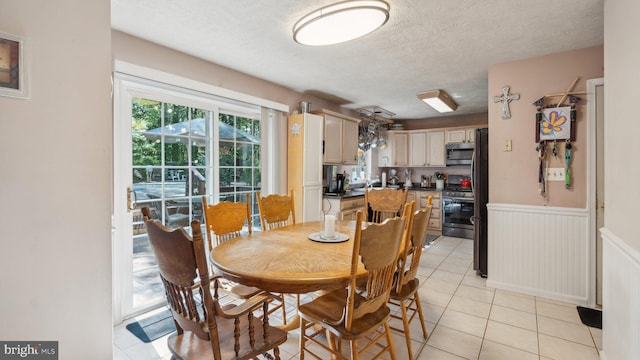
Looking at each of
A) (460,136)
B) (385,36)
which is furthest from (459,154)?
(385,36)

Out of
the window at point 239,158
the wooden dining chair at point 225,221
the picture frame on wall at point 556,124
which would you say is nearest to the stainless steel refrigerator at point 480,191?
the picture frame on wall at point 556,124

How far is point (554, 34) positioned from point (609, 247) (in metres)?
1.79

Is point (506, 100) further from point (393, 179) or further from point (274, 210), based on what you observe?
point (393, 179)

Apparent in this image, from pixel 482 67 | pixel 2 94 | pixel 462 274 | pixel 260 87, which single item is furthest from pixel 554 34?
pixel 2 94

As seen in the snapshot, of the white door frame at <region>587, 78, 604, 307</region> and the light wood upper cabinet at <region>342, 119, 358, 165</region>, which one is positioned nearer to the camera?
the white door frame at <region>587, 78, 604, 307</region>

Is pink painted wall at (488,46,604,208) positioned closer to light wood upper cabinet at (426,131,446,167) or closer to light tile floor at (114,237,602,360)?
light tile floor at (114,237,602,360)

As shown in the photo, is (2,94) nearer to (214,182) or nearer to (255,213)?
(214,182)

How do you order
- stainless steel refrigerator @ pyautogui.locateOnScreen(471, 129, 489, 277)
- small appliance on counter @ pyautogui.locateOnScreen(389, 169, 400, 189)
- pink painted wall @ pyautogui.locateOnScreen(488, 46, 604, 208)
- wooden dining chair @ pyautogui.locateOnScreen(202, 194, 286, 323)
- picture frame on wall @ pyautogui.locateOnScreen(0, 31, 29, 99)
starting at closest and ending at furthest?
picture frame on wall @ pyautogui.locateOnScreen(0, 31, 29, 99) → wooden dining chair @ pyautogui.locateOnScreen(202, 194, 286, 323) → pink painted wall @ pyautogui.locateOnScreen(488, 46, 604, 208) → stainless steel refrigerator @ pyautogui.locateOnScreen(471, 129, 489, 277) → small appliance on counter @ pyautogui.locateOnScreen(389, 169, 400, 189)

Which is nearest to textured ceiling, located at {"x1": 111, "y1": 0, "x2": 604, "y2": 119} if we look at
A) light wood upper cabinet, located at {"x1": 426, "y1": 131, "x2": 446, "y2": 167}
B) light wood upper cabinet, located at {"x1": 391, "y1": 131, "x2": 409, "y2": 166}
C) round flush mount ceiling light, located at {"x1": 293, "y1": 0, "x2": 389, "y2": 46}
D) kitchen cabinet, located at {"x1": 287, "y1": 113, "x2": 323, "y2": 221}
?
round flush mount ceiling light, located at {"x1": 293, "y1": 0, "x2": 389, "y2": 46}

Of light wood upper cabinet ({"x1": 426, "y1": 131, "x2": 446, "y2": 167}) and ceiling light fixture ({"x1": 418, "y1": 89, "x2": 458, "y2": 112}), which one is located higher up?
ceiling light fixture ({"x1": 418, "y1": 89, "x2": 458, "y2": 112})

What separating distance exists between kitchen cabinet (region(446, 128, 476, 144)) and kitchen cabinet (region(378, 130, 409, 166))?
88 centimetres

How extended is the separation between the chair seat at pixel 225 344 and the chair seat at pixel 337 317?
222mm

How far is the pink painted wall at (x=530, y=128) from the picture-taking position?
2.62m

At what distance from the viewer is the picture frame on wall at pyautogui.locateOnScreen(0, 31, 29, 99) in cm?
100
